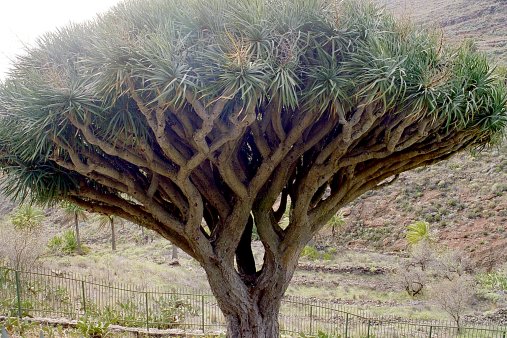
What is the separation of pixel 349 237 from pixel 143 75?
27086 millimetres

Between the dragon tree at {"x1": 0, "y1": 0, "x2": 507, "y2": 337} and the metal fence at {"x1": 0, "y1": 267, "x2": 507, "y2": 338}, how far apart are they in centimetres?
360

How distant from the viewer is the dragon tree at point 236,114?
4.00 m

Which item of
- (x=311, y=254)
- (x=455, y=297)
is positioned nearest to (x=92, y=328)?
(x=455, y=297)

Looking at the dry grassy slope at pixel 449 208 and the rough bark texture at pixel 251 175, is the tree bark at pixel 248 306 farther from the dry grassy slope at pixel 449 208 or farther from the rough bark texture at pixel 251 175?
the dry grassy slope at pixel 449 208

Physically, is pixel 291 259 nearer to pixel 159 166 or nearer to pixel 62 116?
pixel 159 166

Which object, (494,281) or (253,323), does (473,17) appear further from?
(253,323)

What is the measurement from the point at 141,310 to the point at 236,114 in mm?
9202

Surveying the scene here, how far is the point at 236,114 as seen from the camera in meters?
4.21

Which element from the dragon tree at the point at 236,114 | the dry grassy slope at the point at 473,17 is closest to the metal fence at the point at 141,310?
the dragon tree at the point at 236,114

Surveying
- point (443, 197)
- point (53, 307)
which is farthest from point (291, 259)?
point (443, 197)

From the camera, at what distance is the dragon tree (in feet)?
13.1

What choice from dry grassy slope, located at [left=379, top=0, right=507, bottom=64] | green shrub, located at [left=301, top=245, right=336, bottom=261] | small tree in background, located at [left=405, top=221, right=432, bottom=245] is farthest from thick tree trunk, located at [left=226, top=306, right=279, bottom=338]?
dry grassy slope, located at [left=379, top=0, right=507, bottom=64]

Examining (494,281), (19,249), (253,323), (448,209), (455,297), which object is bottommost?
(494,281)

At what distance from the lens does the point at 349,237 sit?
29.2 metres
